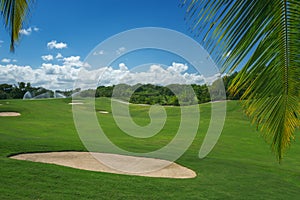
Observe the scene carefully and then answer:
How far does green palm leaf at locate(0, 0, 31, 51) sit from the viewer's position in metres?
3.43

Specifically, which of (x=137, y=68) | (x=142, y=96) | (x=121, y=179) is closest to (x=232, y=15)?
(x=137, y=68)

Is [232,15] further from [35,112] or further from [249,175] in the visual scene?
[35,112]

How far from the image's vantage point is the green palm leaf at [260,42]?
132 centimetres

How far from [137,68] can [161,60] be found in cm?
87

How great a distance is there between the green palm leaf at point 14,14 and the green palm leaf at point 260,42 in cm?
278

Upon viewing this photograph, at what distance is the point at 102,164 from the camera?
1000cm

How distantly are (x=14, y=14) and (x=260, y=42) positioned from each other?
3.24 metres

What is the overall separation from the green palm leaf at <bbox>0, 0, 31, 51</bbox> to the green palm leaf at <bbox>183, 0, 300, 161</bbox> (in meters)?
2.78

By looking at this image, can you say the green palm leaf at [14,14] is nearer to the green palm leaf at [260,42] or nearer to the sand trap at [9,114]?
the green palm leaf at [260,42]

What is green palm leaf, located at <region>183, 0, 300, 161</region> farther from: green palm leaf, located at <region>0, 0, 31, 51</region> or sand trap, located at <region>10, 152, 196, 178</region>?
sand trap, located at <region>10, 152, 196, 178</region>

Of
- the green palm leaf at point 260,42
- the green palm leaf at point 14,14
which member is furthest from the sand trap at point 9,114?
the green palm leaf at point 260,42

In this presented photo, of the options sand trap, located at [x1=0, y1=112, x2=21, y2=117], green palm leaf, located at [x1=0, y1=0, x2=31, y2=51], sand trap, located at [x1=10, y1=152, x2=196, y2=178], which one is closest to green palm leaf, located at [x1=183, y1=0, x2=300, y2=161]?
green palm leaf, located at [x1=0, y1=0, x2=31, y2=51]

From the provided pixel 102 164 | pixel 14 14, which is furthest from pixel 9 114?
pixel 14 14

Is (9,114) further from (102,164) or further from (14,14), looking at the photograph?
(14,14)
